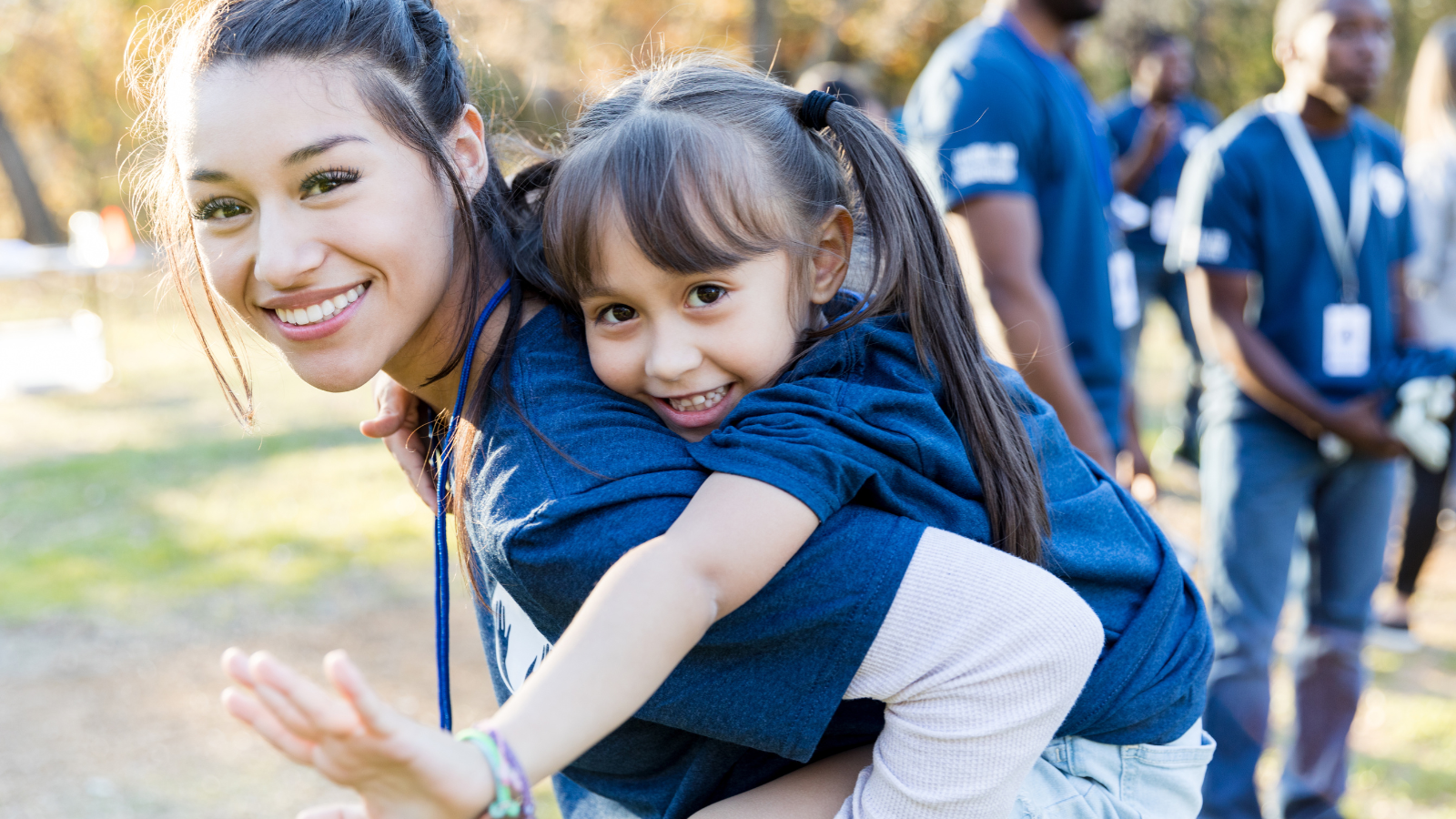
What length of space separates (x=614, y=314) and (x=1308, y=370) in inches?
110

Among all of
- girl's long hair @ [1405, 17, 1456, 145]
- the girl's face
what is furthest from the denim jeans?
the girl's face

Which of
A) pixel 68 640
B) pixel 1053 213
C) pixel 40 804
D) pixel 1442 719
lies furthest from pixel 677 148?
pixel 68 640

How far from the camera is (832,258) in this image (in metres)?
1.58

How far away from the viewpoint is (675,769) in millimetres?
1485

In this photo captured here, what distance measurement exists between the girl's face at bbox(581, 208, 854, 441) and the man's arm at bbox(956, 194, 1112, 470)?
1.58m

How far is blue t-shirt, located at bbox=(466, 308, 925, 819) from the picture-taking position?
3.94 ft

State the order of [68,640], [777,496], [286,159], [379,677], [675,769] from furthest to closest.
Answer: [68,640] → [379,677] → [675,769] → [286,159] → [777,496]

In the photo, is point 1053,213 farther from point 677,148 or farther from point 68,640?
point 68,640

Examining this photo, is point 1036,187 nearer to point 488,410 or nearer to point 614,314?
point 614,314

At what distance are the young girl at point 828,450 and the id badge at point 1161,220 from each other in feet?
19.7

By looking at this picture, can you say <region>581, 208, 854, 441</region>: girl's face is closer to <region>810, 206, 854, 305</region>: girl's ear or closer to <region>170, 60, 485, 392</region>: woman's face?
<region>810, 206, 854, 305</region>: girl's ear

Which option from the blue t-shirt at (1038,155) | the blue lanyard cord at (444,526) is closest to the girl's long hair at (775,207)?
the blue lanyard cord at (444,526)

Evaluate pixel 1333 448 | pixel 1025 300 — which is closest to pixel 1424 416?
pixel 1333 448

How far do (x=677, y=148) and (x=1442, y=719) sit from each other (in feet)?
13.0
